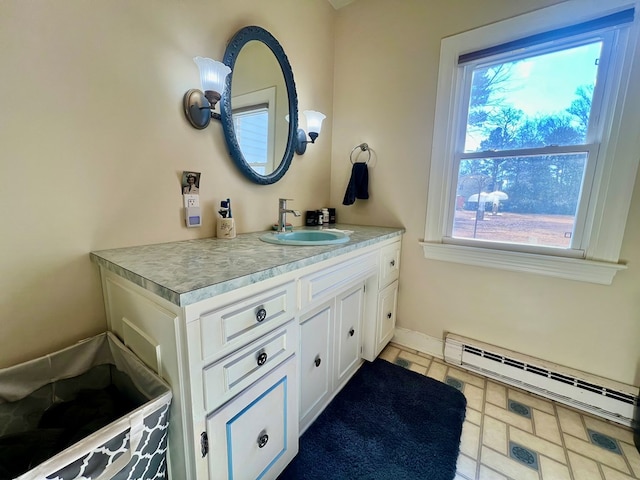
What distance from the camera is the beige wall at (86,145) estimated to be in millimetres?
818

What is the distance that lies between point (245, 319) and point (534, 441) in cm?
155

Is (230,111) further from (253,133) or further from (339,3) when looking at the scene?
(339,3)

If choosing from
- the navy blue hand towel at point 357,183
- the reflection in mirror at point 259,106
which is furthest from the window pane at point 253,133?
the navy blue hand towel at point 357,183

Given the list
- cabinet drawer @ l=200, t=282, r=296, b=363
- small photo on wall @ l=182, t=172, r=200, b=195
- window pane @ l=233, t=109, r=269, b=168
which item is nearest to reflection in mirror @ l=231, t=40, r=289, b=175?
window pane @ l=233, t=109, r=269, b=168

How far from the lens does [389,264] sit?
180cm

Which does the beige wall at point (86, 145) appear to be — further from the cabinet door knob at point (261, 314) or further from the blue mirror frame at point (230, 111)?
the cabinet door knob at point (261, 314)

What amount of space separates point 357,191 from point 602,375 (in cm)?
180

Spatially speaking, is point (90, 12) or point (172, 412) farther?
point (90, 12)

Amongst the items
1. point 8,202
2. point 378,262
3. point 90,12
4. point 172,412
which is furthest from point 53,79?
point 378,262

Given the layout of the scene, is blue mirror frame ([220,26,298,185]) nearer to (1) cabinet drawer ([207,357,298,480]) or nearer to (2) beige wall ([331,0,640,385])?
(2) beige wall ([331,0,640,385])

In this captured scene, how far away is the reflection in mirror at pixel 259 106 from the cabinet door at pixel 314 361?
2.98 feet

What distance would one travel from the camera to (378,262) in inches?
64.6

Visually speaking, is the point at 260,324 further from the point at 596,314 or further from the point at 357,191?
the point at 596,314

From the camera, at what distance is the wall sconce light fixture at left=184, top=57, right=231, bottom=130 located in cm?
111
